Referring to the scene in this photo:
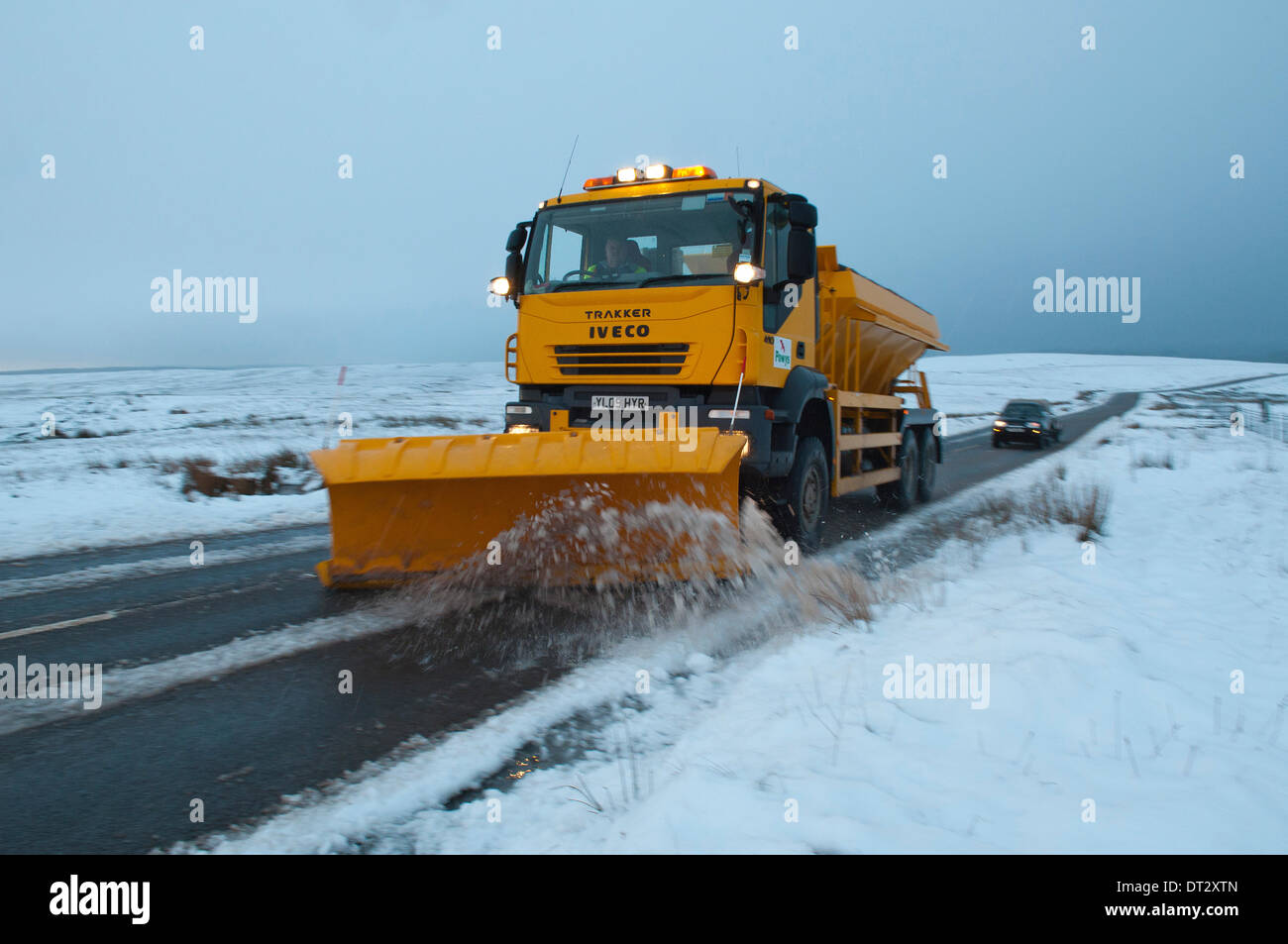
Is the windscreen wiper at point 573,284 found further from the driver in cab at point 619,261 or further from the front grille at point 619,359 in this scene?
the front grille at point 619,359

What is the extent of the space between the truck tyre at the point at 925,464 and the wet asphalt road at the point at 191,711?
823 centimetres

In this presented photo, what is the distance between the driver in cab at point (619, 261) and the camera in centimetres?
673

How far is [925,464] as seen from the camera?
460 inches

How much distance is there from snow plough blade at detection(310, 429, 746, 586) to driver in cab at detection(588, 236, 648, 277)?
1924mm

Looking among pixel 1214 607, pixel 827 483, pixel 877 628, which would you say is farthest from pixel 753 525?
pixel 1214 607

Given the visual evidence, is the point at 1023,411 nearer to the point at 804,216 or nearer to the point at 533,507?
the point at 804,216

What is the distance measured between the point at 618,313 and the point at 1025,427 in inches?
774

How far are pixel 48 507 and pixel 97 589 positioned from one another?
196 inches

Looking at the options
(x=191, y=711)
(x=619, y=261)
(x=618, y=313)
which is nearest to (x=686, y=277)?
(x=618, y=313)

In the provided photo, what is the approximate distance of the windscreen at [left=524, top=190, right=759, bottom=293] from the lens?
649 cm
